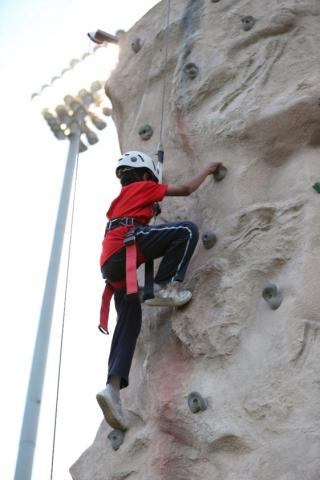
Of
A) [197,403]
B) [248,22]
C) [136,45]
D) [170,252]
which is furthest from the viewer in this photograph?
[136,45]

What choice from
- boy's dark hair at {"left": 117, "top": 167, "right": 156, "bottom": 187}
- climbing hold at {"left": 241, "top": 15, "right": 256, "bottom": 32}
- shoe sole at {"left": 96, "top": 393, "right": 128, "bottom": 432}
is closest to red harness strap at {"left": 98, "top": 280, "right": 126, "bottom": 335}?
shoe sole at {"left": 96, "top": 393, "right": 128, "bottom": 432}

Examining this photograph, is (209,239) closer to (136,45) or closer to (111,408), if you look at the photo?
(111,408)

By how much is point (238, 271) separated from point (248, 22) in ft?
7.75

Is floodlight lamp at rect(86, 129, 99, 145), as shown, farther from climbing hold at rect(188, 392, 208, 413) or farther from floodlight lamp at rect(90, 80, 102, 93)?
climbing hold at rect(188, 392, 208, 413)

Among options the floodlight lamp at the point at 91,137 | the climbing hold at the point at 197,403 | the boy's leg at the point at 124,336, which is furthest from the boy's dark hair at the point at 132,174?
the floodlight lamp at the point at 91,137

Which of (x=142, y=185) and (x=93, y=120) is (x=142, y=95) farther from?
(x=93, y=120)

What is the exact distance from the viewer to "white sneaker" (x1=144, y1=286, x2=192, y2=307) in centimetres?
608

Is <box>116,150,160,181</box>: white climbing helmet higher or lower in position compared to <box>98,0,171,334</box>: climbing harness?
higher

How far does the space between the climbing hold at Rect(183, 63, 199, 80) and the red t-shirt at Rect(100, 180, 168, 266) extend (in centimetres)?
122

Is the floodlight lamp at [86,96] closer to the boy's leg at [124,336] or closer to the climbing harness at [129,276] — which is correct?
the climbing harness at [129,276]

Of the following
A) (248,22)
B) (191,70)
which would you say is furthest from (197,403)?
(248,22)

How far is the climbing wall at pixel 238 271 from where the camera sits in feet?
17.2

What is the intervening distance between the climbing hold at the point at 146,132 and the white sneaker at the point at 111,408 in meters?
2.49

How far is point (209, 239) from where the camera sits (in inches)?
246
